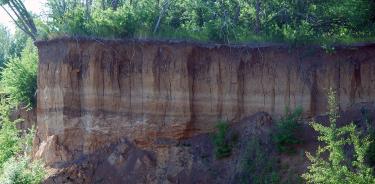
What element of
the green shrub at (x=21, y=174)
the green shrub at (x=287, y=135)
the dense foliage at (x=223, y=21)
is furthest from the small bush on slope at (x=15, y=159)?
the green shrub at (x=287, y=135)

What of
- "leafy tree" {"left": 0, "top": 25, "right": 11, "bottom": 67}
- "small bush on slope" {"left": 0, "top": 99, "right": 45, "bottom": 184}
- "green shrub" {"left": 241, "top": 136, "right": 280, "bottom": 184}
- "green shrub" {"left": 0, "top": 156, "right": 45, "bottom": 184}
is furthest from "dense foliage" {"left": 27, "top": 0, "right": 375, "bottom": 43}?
"leafy tree" {"left": 0, "top": 25, "right": 11, "bottom": 67}

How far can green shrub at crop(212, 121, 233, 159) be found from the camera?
2303 centimetres

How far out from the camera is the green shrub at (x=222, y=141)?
23.0 metres

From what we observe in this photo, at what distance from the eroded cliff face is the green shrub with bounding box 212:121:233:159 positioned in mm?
819

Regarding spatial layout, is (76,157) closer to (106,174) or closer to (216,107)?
(106,174)

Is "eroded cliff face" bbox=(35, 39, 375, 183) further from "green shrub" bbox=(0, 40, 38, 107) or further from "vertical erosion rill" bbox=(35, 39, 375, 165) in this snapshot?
"green shrub" bbox=(0, 40, 38, 107)

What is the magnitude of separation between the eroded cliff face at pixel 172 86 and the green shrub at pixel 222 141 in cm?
82

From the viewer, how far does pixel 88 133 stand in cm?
2527

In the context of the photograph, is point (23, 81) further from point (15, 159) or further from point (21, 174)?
point (21, 174)

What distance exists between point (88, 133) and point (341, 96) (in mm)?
9267

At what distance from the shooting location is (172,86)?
24.8 metres

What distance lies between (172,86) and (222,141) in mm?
2983

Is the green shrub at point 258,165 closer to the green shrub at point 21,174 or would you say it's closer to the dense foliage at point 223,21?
the dense foliage at point 223,21

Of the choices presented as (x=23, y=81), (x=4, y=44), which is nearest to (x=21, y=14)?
(x=23, y=81)
